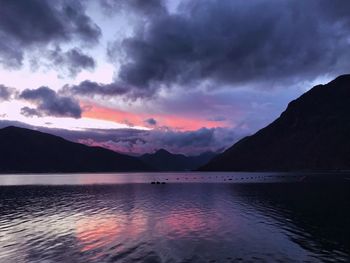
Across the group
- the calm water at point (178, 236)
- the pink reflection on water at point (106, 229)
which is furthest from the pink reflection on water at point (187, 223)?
the pink reflection on water at point (106, 229)

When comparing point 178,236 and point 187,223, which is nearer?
point 178,236

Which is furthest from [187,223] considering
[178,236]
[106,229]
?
[106,229]

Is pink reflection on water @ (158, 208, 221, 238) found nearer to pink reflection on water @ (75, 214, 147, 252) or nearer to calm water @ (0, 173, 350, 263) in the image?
calm water @ (0, 173, 350, 263)

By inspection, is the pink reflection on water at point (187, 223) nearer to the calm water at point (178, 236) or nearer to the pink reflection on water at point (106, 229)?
the calm water at point (178, 236)

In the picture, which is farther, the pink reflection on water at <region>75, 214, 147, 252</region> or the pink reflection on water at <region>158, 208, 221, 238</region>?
the pink reflection on water at <region>158, 208, 221, 238</region>

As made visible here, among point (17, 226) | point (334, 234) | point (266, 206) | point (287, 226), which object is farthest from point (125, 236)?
point (266, 206)

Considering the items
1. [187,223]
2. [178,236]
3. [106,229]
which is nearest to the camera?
[178,236]

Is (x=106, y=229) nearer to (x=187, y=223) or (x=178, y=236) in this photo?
(x=178, y=236)

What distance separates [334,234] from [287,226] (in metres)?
7.90

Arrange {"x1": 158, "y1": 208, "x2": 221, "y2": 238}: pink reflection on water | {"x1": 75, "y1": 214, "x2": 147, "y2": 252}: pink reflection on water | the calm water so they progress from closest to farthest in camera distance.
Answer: the calm water → {"x1": 75, "y1": 214, "x2": 147, "y2": 252}: pink reflection on water → {"x1": 158, "y1": 208, "x2": 221, "y2": 238}: pink reflection on water

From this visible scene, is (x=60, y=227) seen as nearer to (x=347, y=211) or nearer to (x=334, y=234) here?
(x=334, y=234)

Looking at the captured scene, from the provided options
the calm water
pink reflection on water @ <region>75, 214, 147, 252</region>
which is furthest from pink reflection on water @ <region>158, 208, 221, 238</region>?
pink reflection on water @ <region>75, 214, 147, 252</region>

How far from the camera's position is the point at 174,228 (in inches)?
1997

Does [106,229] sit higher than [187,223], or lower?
lower
